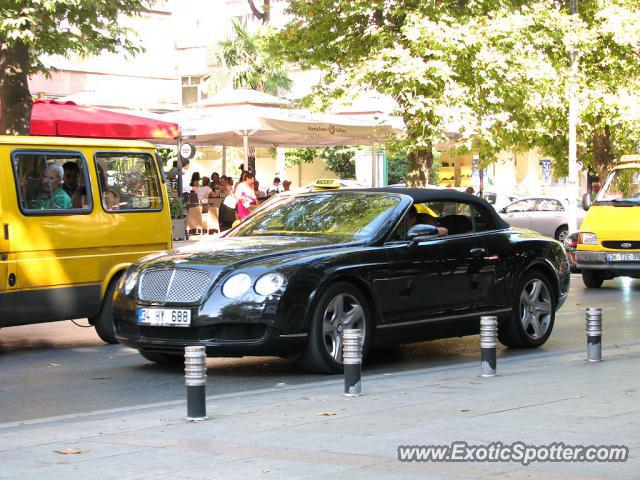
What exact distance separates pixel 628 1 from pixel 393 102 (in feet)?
24.7

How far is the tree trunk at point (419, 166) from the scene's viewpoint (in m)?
25.7

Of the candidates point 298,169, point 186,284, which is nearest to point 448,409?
point 186,284

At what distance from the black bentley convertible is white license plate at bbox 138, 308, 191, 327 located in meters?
0.01

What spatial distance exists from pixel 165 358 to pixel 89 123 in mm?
10472

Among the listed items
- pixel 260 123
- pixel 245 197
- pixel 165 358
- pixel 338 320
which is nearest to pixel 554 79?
pixel 260 123

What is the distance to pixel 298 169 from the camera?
66.5m

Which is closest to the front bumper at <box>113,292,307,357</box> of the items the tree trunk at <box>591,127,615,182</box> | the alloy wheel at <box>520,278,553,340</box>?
the alloy wheel at <box>520,278,553,340</box>

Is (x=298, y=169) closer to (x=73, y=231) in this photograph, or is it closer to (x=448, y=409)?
(x=73, y=231)

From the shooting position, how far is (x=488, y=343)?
923cm

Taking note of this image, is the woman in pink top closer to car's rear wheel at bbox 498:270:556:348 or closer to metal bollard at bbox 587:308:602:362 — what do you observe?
car's rear wheel at bbox 498:270:556:348

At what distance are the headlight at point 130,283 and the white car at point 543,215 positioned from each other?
21.2 meters

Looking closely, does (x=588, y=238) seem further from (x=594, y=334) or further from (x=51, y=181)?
(x=51, y=181)

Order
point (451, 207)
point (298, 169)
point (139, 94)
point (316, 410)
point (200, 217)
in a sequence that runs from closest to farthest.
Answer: point (316, 410)
point (451, 207)
point (200, 217)
point (139, 94)
point (298, 169)

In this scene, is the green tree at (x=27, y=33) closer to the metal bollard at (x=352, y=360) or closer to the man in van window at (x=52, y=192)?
the man in van window at (x=52, y=192)
